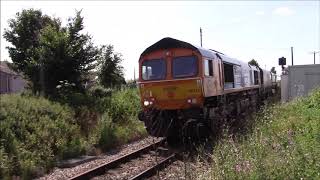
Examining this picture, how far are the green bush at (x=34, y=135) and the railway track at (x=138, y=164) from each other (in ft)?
5.97

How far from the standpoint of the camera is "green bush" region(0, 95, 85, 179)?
1289 cm

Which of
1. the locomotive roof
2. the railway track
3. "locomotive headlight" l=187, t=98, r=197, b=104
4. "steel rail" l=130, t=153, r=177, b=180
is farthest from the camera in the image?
the locomotive roof

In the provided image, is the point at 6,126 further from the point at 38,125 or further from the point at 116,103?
the point at 116,103

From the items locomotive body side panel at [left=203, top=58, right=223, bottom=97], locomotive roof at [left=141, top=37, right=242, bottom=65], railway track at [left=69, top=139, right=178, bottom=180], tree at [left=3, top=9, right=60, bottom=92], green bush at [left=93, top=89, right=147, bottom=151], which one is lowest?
railway track at [left=69, top=139, right=178, bottom=180]

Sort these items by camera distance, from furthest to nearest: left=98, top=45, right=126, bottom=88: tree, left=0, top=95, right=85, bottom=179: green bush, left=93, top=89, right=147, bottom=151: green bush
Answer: left=98, top=45, right=126, bottom=88: tree
left=93, top=89, right=147, bottom=151: green bush
left=0, top=95, right=85, bottom=179: green bush

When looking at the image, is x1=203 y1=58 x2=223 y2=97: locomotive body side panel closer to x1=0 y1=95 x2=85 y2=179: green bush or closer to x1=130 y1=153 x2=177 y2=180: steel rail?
x1=130 y1=153 x2=177 y2=180: steel rail

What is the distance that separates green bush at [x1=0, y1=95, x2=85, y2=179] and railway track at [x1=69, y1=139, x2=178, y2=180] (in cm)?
182

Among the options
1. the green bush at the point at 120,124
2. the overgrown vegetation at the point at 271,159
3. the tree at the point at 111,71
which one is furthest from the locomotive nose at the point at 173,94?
the tree at the point at 111,71

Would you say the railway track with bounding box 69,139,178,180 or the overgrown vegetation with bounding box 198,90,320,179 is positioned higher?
the overgrown vegetation with bounding box 198,90,320,179

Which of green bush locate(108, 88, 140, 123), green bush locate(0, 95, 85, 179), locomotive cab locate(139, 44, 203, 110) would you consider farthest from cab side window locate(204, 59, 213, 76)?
green bush locate(108, 88, 140, 123)

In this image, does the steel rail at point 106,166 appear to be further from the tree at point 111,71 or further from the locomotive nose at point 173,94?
the tree at point 111,71

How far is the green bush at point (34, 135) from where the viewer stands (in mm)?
12891

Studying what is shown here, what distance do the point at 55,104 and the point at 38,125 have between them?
3076mm

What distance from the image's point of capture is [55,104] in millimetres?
18688
